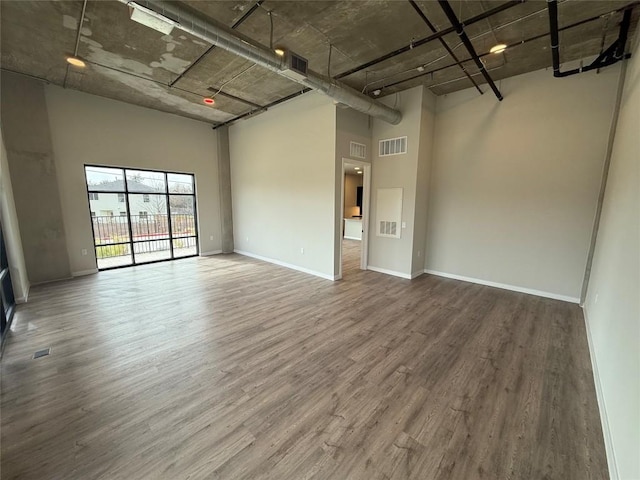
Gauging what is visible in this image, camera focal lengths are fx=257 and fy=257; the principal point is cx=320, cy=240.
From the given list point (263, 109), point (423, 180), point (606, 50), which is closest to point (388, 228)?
point (423, 180)

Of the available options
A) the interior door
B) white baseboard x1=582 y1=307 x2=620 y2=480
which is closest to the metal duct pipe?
the interior door

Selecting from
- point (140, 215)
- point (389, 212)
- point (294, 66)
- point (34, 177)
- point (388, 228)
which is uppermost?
point (294, 66)

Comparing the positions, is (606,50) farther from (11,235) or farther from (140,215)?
(140,215)

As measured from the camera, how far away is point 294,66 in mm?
3258

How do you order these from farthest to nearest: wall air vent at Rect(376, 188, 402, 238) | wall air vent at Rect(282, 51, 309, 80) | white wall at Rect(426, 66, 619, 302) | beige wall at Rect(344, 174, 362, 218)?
beige wall at Rect(344, 174, 362, 218) → wall air vent at Rect(376, 188, 402, 238) → white wall at Rect(426, 66, 619, 302) → wall air vent at Rect(282, 51, 309, 80)

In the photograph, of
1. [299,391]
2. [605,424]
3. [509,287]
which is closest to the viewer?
[605,424]

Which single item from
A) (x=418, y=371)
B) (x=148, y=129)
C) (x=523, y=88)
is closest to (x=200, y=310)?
(x=418, y=371)

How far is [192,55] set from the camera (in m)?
3.91

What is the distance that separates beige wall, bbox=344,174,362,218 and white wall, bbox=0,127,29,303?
9.61 metres

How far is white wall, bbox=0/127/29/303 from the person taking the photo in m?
3.88

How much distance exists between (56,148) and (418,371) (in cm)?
746

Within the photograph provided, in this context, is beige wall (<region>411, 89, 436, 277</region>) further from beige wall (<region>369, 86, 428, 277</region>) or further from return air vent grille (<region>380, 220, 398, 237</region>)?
return air vent grille (<region>380, 220, 398, 237</region>)

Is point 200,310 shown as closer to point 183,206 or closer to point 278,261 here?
point 278,261

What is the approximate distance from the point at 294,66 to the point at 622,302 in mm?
4032
